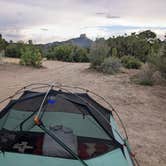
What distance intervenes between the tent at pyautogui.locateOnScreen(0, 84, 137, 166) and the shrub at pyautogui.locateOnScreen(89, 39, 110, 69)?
39.5 ft

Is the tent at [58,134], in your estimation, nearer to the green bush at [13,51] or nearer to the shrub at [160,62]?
the shrub at [160,62]

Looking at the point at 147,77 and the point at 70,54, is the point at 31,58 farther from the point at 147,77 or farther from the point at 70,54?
the point at 147,77

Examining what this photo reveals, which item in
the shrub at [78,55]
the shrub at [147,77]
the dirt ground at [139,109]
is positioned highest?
the shrub at [78,55]

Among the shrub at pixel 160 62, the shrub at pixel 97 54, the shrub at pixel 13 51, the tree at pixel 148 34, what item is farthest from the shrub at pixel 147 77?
the tree at pixel 148 34

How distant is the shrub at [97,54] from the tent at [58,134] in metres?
12.1

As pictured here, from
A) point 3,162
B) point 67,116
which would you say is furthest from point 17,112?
point 3,162

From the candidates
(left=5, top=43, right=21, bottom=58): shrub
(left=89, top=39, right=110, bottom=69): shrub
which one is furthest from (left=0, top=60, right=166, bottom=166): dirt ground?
(left=5, top=43, right=21, bottom=58): shrub

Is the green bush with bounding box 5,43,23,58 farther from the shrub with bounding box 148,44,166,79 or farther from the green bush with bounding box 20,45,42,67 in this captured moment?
the shrub with bounding box 148,44,166,79

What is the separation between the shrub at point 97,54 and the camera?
664 inches

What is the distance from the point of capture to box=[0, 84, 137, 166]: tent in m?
3.58

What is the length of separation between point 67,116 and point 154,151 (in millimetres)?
1745

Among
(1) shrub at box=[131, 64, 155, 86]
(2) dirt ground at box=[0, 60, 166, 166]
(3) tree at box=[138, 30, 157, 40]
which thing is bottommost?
(2) dirt ground at box=[0, 60, 166, 166]

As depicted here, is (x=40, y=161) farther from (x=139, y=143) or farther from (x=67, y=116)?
(x=139, y=143)

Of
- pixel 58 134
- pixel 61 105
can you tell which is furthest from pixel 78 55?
pixel 58 134
